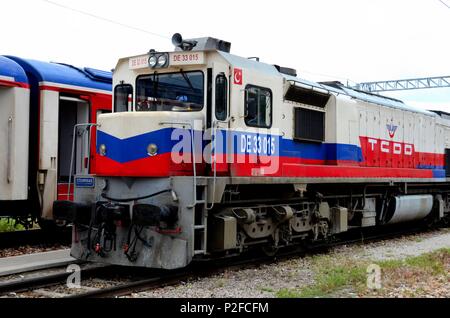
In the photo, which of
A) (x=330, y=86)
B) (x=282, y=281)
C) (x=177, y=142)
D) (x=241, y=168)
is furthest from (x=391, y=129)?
(x=177, y=142)

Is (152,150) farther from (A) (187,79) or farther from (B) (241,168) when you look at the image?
(B) (241,168)

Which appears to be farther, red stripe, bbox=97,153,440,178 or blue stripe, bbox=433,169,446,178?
blue stripe, bbox=433,169,446,178

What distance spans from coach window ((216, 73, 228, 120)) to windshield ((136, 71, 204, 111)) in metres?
0.25

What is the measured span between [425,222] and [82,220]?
1184 centimetres

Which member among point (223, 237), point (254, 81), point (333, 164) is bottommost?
point (223, 237)

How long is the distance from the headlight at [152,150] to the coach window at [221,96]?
3.45ft

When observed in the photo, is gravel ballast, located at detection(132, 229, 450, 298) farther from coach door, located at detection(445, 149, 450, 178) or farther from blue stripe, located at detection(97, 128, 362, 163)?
coach door, located at detection(445, 149, 450, 178)

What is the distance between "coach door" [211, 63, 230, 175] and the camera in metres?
8.62

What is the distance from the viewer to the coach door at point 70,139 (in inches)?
461

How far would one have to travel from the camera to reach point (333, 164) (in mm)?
11680

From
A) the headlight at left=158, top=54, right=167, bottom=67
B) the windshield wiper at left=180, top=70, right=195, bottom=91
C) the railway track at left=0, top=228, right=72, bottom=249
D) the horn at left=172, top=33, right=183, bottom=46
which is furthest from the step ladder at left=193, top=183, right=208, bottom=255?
the railway track at left=0, top=228, right=72, bottom=249
